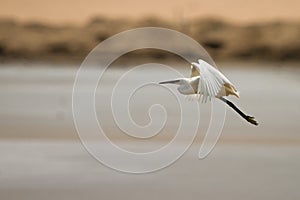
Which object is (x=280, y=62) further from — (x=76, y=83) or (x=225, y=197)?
(x=225, y=197)

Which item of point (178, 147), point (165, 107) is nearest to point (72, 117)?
point (165, 107)

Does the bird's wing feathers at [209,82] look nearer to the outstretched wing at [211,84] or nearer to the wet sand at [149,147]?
the outstretched wing at [211,84]

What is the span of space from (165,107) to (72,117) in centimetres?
100

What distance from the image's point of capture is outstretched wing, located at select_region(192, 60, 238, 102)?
4.95 metres

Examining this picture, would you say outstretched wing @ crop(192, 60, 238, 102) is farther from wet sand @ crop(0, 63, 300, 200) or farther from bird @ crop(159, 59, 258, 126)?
wet sand @ crop(0, 63, 300, 200)

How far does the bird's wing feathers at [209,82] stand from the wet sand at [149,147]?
227cm

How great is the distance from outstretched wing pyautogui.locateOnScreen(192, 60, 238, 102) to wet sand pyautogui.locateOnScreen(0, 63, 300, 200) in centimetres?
227

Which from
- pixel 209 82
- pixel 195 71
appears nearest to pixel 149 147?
pixel 195 71

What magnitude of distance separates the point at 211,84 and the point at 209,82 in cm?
2

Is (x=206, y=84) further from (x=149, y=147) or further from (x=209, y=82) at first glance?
(x=149, y=147)

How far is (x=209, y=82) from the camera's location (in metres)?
5.00

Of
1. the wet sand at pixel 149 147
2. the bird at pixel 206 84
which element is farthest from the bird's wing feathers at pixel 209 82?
the wet sand at pixel 149 147

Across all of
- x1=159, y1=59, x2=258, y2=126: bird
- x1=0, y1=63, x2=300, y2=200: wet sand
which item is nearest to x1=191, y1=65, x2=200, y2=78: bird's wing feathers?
x1=159, y1=59, x2=258, y2=126: bird

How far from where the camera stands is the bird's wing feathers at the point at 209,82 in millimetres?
4949
